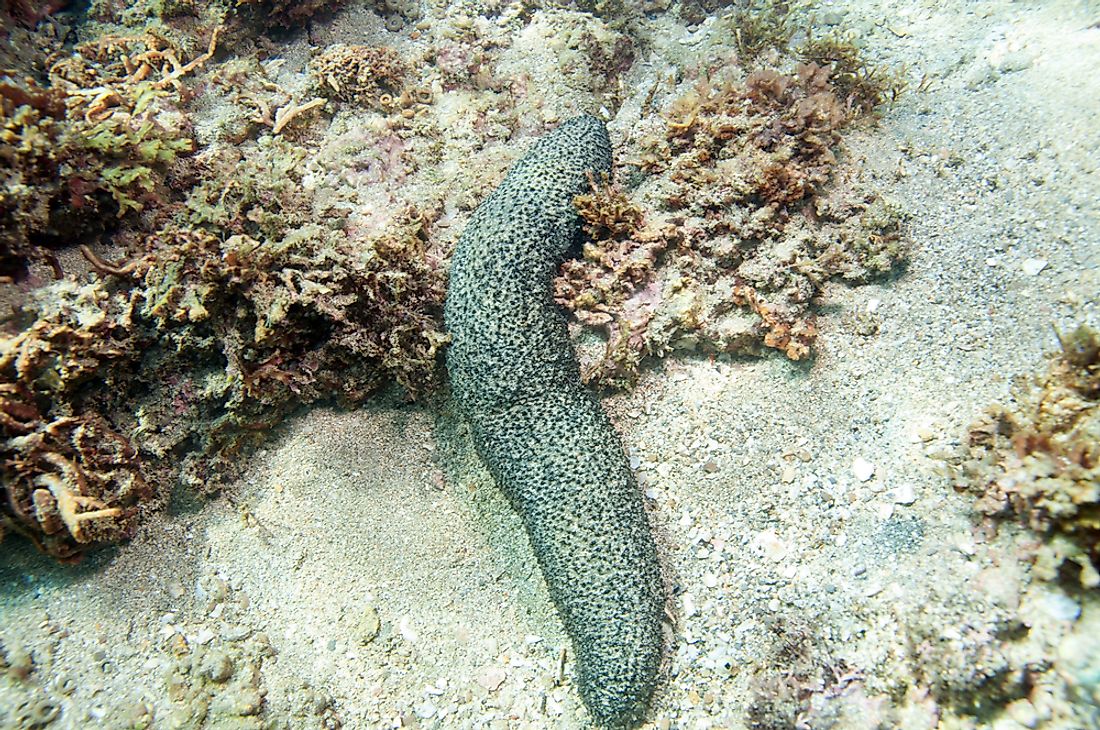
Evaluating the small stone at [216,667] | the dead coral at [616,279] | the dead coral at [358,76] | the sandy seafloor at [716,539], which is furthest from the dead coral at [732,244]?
the small stone at [216,667]

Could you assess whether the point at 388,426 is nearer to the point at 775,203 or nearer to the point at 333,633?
the point at 333,633

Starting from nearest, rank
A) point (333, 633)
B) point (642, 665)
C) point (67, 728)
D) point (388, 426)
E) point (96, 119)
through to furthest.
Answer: point (67, 728) < point (642, 665) < point (333, 633) < point (96, 119) < point (388, 426)

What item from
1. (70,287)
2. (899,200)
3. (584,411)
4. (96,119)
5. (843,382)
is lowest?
(843,382)

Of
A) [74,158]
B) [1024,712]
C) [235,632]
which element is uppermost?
[74,158]

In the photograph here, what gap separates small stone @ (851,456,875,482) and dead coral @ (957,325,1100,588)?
1.80 ft

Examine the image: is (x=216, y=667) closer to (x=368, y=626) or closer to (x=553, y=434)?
(x=368, y=626)

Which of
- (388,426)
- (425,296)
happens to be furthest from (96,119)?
(388,426)

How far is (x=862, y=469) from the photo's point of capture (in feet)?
13.8

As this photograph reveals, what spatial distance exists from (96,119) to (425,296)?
3.23 m

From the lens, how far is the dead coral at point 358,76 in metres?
6.02

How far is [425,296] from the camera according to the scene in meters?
4.93

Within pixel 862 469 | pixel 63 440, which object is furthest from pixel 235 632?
pixel 862 469

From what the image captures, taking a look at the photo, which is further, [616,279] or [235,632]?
[616,279]

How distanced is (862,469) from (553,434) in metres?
2.37
